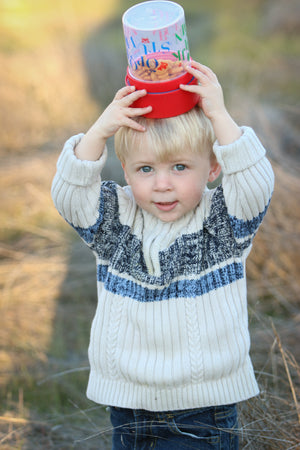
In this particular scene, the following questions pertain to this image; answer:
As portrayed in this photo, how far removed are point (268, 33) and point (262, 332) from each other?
357 inches

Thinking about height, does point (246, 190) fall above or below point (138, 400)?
above

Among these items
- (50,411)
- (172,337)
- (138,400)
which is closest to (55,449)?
(50,411)

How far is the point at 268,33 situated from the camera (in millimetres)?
10617

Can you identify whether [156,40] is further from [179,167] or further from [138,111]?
[179,167]

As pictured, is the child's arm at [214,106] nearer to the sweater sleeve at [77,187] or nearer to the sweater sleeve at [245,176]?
the sweater sleeve at [245,176]

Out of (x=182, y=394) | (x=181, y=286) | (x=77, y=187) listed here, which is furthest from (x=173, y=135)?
(x=182, y=394)

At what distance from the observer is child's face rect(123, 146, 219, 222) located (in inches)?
64.1

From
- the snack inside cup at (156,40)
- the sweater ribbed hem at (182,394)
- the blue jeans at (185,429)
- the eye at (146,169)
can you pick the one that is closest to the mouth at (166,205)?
the eye at (146,169)

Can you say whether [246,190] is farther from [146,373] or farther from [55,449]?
[55,449]

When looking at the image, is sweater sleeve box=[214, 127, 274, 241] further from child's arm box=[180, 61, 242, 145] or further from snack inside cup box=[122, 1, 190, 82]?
snack inside cup box=[122, 1, 190, 82]

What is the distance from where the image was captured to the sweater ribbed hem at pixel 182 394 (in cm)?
170

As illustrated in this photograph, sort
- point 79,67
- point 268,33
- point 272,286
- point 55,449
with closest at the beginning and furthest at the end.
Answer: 1. point 55,449
2. point 272,286
3. point 79,67
4. point 268,33

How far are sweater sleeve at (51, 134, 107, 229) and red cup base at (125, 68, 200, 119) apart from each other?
22 centimetres

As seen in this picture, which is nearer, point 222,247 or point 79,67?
point 222,247
